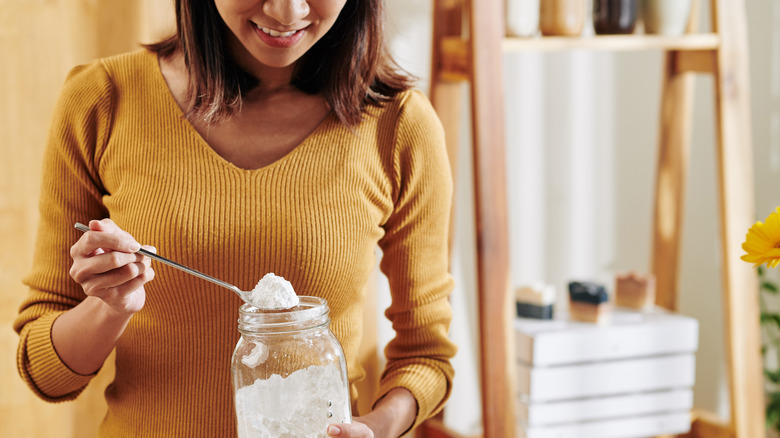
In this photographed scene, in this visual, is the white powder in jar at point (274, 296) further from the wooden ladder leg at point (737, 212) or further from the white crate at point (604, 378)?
the wooden ladder leg at point (737, 212)

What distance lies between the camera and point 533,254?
80.2 inches

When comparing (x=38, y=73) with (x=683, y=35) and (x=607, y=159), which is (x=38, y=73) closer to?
(x=683, y=35)

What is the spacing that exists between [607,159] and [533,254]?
1.10 feet

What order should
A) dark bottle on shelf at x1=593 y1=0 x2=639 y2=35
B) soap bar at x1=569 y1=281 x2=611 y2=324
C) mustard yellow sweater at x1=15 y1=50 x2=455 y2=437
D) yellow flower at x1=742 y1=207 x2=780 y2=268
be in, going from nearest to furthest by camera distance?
yellow flower at x1=742 y1=207 x2=780 y2=268 → mustard yellow sweater at x1=15 y1=50 x2=455 y2=437 → dark bottle on shelf at x1=593 y1=0 x2=639 y2=35 → soap bar at x1=569 y1=281 x2=611 y2=324

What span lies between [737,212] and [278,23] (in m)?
1.20

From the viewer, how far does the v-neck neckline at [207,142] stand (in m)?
1.00

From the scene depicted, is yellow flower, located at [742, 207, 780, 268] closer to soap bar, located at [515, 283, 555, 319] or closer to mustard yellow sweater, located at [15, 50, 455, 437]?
mustard yellow sweater, located at [15, 50, 455, 437]

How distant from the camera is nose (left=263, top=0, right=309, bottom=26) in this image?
869 millimetres

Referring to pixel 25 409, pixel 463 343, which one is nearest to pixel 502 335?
pixel 463 343

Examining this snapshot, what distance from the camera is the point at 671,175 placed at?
196cm

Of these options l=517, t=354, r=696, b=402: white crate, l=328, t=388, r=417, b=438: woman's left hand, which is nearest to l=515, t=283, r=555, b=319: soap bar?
l=517, t=354, r=696, b=402: white crate

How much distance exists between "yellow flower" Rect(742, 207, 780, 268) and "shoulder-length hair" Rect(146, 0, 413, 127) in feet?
1.98

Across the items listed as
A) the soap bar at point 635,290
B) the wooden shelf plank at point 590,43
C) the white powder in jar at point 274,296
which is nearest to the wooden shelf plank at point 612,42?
the wooden shelf plank at point 590,43

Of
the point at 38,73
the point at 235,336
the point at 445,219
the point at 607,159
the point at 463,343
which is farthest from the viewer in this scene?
the point at 607,159
